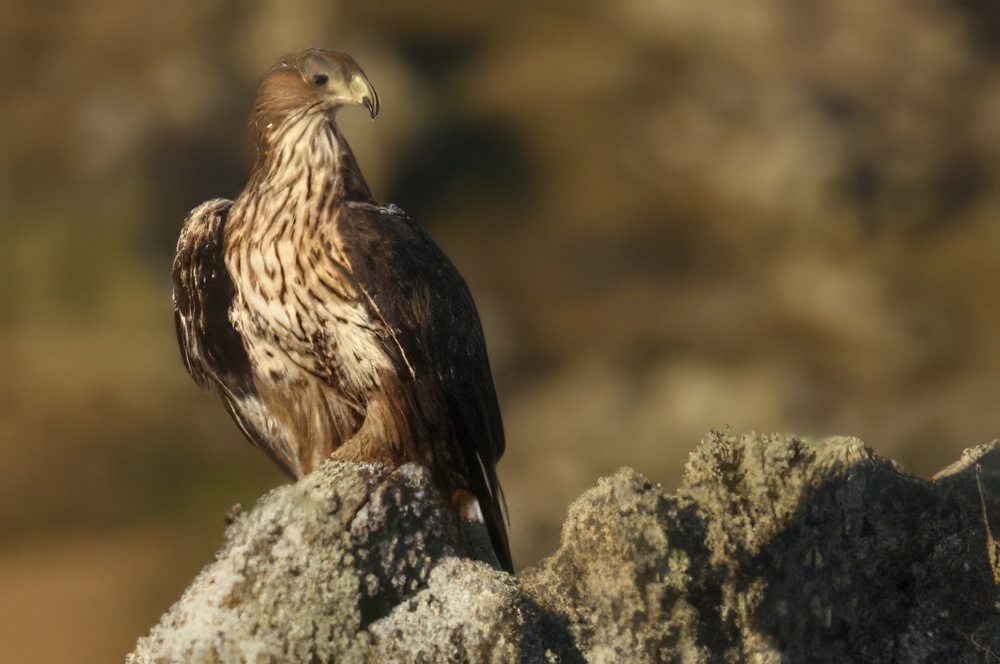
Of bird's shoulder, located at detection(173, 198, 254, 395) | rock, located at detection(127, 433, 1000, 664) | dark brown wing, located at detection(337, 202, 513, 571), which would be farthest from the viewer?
bird's shoulder, located at detection(173, 198, 254, 395)

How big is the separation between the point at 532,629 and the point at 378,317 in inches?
37.0

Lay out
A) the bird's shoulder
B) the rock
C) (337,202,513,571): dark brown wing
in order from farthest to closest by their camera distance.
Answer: the bird's shoulder < (337,202,513,571): dark brown wing < the rock

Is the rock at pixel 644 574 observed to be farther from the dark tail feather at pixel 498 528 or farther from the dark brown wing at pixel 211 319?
the dark brown wing at pixel 211 319

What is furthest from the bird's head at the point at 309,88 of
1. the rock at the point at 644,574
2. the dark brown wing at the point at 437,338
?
the rock at the point at 644,574

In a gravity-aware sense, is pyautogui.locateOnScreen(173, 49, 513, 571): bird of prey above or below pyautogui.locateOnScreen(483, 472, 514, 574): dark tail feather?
above

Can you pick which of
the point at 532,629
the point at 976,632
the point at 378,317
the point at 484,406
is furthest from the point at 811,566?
Answer: the point at 378,317

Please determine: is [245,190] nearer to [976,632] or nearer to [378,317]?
[378,317]

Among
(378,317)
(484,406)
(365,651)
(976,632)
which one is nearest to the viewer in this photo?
(365,651)

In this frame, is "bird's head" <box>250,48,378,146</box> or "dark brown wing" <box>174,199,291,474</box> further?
"dark brown wing" <box>174,199,291,474</box>

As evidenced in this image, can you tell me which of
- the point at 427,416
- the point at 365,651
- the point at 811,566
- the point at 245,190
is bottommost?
the point at 365,651

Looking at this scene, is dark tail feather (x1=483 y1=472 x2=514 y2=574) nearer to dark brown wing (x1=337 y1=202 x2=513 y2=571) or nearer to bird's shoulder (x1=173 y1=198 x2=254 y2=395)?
dark brown wing (x1=337 y1=202 x2=513 y2=571)

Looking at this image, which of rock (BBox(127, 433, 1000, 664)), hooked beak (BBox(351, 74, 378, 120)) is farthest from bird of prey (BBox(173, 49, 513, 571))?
rock (BBox(127, 433, 1000, 664))

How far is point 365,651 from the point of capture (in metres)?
2.34

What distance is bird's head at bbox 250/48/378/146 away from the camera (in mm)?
2979
